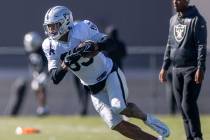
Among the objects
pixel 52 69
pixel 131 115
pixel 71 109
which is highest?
pixel 52 69

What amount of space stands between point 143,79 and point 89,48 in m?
13.1

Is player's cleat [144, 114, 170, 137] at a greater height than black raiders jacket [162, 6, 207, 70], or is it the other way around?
black raiders jacket [162, 6, 207, 70]

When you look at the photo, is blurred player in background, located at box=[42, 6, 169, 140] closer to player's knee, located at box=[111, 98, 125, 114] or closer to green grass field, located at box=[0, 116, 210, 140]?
player's knee, located at box=[111, 98, 125, 114]

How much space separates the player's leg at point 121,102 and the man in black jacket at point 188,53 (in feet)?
1.83

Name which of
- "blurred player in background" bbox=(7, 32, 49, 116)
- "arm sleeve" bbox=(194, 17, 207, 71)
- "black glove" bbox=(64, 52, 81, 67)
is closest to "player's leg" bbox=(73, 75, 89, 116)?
"blurred player in background" bbox=(7, 32, 49, 116)

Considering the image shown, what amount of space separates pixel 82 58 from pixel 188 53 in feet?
5.13

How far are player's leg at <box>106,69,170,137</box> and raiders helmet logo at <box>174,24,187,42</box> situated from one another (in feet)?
3.30

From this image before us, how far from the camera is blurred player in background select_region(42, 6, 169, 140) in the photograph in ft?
33.4

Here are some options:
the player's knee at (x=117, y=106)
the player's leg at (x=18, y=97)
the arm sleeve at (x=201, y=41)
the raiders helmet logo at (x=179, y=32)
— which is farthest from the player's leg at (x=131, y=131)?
the player's leg at (x=18, y=97)

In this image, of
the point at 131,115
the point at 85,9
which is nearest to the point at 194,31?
the point at 131,115

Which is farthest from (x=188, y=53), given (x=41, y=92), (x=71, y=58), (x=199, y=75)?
(x=41, y=92)

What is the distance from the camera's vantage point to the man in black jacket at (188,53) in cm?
1088

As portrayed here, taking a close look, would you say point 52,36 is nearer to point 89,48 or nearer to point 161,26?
point 89,48

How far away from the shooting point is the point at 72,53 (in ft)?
33.0
